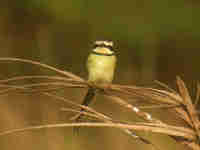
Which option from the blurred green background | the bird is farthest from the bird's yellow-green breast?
the blurred green background

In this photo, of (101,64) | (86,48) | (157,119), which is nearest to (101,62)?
(101,64)

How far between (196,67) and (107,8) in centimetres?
55

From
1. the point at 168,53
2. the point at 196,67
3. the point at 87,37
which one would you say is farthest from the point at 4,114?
the point at 196,67

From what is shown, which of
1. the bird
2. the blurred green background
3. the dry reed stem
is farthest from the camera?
the blurred green background

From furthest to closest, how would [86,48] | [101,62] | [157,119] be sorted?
[86,48], [101,62], [157,119]

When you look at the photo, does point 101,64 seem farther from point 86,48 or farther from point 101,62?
point 86,48

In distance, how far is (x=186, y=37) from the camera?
1432 mm

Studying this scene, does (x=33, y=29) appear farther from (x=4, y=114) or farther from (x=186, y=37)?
(x=186, y=37)

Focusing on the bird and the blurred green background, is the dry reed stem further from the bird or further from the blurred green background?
the blurred green background

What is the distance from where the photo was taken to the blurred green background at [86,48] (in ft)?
4.60

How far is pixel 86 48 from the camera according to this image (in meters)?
1.63

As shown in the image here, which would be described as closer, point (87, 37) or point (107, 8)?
point (107, 8)

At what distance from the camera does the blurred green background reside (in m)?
1.40

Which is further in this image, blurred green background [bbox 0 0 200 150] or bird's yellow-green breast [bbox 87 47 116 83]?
blurred green background [bbox 0 0 200 150]
